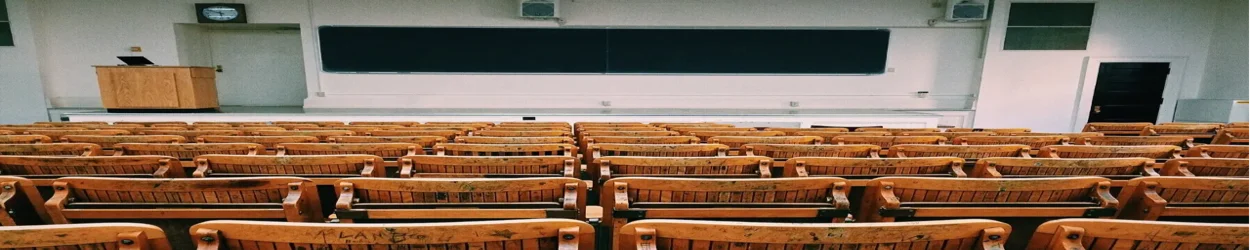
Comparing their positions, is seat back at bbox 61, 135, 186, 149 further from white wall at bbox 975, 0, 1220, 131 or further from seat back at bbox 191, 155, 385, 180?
white wall at bbox 975, 0, 1220, 131

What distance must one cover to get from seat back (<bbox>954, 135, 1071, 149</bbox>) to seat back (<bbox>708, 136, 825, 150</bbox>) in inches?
40.8

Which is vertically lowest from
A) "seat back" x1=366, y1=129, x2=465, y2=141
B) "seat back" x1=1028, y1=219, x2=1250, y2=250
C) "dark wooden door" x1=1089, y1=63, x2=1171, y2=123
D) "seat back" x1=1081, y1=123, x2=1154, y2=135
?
"seat back" x1=366, y1=129, x2=465, y2=141

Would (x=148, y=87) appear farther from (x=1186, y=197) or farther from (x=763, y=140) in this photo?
(x=1186, y=197)

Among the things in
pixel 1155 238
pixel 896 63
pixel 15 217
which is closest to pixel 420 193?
pixel 15 217

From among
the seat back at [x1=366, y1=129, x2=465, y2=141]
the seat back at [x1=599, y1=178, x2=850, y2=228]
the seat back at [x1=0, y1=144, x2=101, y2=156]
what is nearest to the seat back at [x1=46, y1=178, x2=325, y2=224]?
the seat back at [x1=599, y1=178, x2=850, y2=228]

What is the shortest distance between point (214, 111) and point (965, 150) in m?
9.63

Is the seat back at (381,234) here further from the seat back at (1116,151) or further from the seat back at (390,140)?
the seat back at (1116,151)

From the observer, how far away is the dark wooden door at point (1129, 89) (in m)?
7.80

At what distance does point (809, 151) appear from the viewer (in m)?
2.59

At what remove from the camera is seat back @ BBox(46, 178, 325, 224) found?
1436 mm

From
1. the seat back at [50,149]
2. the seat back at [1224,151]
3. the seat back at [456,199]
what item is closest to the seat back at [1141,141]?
the seat back at [1224,151]

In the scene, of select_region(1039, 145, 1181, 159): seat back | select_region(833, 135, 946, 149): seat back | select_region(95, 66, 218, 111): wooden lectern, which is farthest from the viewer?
select_region(95, 66, 218, 111): wooden lectern

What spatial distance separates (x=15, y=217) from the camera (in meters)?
1.48

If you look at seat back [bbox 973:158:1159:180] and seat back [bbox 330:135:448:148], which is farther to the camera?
seat back [bbox 330:135:448:148]
